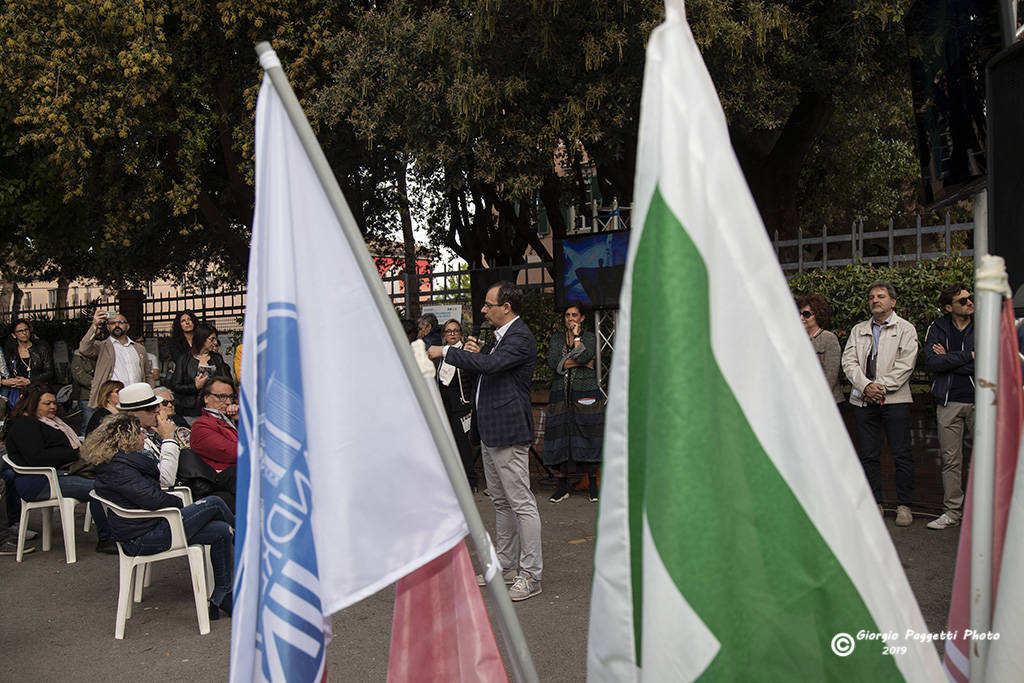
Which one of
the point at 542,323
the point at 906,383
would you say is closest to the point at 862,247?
the point at 906,383

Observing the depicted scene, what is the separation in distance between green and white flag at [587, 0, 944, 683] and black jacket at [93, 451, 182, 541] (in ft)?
14.0

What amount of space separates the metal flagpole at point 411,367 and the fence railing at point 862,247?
23.5 ft

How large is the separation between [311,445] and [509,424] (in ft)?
11.4

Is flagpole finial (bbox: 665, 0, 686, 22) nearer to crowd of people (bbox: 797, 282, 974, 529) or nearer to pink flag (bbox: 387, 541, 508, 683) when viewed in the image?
pink flag (bbox: 387, 541, 508, 683)

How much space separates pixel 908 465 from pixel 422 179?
10.4 metres

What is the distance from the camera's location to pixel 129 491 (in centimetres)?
520

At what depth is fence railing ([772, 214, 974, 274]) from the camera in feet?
29.1

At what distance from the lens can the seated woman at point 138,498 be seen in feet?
17.2

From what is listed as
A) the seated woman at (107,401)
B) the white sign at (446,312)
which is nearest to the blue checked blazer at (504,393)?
the seated woman at (107,401)

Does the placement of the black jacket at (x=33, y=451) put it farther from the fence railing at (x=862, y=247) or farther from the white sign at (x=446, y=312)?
the fence railing at (x=862, y=247)

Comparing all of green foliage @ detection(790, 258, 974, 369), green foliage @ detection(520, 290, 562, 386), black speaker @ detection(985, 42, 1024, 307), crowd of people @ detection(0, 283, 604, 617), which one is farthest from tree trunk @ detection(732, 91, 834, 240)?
black speaker @ detection(985, 42, 1024, 307)

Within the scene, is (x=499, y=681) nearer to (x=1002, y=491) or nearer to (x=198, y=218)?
(x=1002, y=491)

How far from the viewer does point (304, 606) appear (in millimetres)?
1949

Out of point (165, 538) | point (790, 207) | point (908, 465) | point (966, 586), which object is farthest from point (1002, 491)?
point (790, 207)
